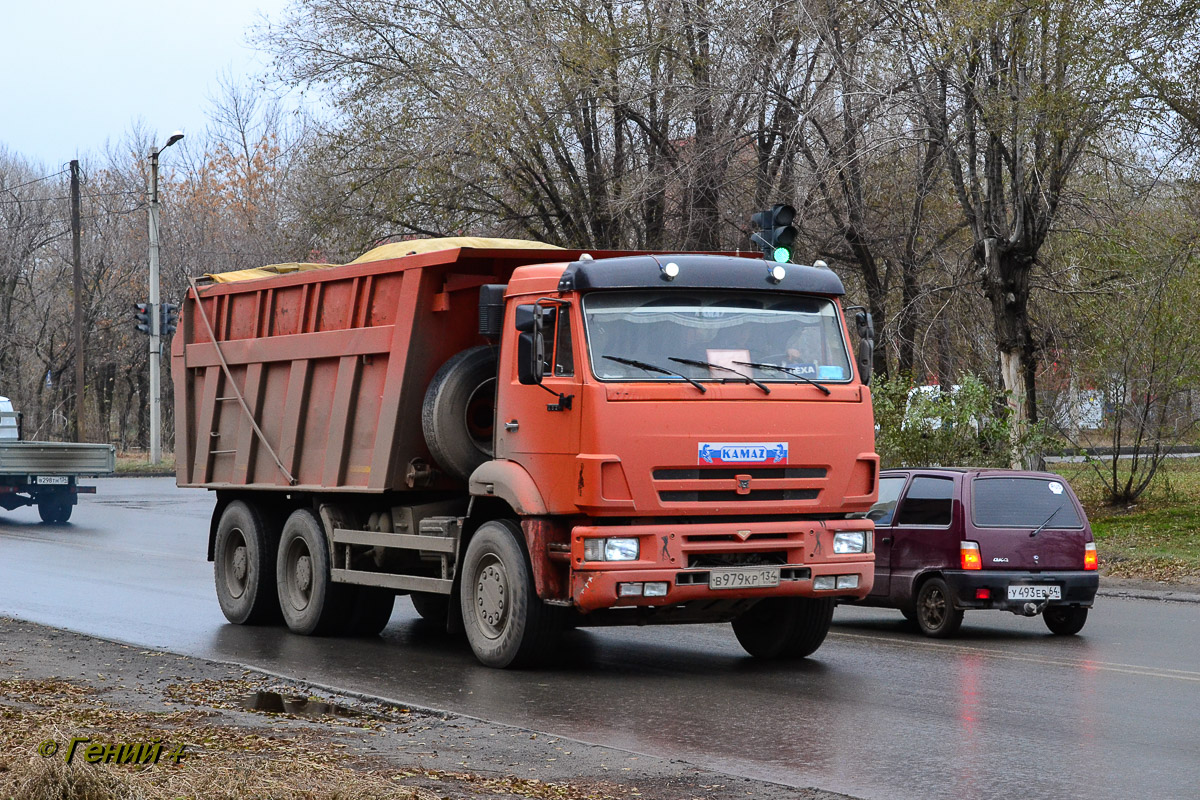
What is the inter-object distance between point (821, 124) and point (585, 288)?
48.5ft

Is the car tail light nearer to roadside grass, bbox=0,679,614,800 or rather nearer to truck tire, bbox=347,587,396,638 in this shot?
truck tire, bbox=347,587,396,638

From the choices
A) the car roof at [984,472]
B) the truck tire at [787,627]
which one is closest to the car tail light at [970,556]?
the car roof at [984,472]

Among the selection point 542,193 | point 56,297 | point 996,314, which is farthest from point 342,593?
point 56,297

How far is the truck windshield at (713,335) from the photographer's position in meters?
9.91

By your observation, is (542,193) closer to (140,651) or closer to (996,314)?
(996,314)

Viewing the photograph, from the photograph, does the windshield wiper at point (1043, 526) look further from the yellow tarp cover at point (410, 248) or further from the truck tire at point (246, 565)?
the truck tire at point (246, 565)

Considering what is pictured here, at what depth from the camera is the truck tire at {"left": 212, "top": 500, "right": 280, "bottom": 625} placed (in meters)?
13.5

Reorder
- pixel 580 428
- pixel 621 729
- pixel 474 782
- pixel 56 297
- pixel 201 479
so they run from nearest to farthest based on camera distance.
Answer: pixel 474 782 < pixel 621 729 < pixel 580 428 < pixel 201 479 < pixel 56 297

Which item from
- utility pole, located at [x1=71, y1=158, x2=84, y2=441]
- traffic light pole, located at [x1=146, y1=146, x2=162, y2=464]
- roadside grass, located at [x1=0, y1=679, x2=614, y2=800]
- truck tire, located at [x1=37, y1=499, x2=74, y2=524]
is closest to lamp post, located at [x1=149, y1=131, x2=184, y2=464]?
traffic light pole, located at [x1=146, y1=146, x2=162, y2=464]

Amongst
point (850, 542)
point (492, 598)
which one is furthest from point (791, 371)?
point (492, 598)

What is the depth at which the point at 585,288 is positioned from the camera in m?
9.91

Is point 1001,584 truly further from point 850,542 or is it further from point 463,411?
point 463,411

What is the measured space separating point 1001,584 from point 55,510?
2067 centimetres

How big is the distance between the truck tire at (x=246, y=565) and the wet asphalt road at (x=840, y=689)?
→ 229 mm
